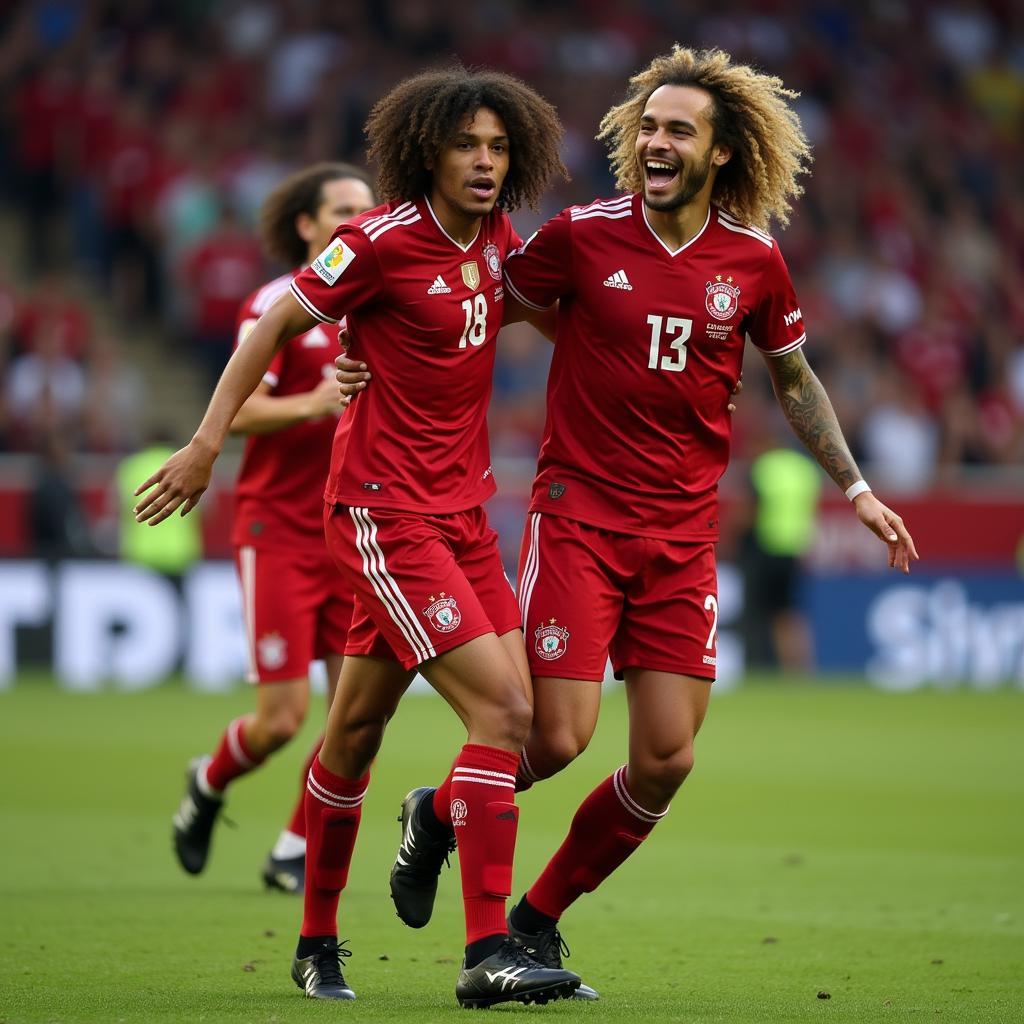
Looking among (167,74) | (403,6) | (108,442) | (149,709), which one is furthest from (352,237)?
(403,6)

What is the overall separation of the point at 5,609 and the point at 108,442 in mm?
2446

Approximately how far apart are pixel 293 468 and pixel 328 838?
2474 mm

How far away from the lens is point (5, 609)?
16.1 meters

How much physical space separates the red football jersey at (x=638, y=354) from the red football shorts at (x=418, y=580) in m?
0.43

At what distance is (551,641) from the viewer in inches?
234

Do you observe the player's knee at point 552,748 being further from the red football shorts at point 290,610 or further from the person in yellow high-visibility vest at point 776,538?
the person in yellow high-visibility vest at point 776,538

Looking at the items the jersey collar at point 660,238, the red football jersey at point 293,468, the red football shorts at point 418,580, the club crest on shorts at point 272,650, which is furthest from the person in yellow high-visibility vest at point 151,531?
the red football shorts at point 418,580

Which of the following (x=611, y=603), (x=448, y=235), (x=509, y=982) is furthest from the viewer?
(x=611, y=603)

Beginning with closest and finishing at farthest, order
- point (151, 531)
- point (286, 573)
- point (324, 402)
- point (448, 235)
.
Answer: point (448, 235)
point (324, 402)
point (286, 573)
point (151, 531)

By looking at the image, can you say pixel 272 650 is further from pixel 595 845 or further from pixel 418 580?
pixel 418 580

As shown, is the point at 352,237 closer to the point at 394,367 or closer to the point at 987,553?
the point at 394,367

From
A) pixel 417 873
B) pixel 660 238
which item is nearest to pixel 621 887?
pixel 417 873

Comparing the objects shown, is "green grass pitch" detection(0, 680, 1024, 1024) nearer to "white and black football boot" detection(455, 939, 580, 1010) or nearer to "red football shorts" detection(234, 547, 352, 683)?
"white and black football boot" detection(455, 939, 580, 1010)

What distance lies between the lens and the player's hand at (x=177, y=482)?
5414 mm
